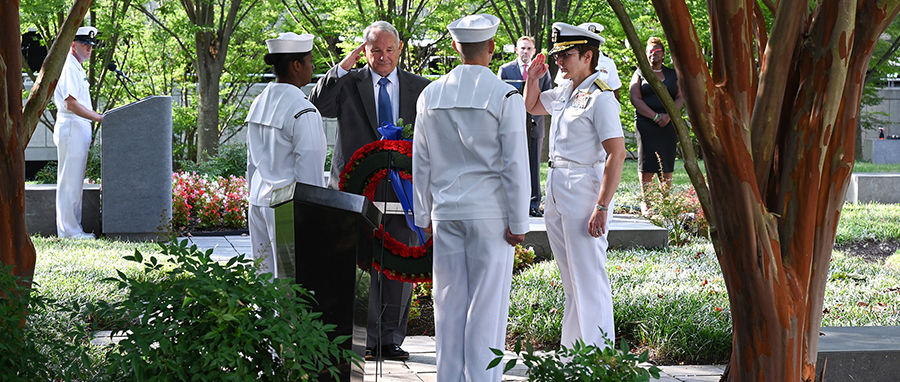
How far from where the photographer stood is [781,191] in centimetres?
345

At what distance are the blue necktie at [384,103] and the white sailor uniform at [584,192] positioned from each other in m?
1.32

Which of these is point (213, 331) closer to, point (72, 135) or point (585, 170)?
point (585, 170)

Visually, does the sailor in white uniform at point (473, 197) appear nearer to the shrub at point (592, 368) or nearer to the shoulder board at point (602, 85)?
the shoulder board at point (602, 85)

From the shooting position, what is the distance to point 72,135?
9.55 metres

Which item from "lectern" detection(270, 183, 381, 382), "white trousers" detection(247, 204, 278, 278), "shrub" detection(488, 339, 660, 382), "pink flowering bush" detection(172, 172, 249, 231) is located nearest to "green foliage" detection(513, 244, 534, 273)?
"white trousers" detection(247, 204, 278, 278)

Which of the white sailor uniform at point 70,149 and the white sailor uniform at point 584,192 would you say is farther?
the white sailor uniform at point 70,149

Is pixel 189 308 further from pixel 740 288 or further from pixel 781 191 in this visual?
pixel 781 191

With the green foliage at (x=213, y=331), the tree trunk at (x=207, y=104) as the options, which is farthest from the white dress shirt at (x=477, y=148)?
the tree trunk at (x=207, y=104)

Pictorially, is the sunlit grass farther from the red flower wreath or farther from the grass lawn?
the red flower wreath

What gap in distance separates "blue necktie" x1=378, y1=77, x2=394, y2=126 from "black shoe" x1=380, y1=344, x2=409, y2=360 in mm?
1495

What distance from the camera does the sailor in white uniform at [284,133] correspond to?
4848mm

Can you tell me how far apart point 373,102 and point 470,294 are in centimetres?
189

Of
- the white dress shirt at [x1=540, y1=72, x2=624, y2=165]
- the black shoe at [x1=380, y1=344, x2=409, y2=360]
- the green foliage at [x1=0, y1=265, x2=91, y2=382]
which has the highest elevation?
the white dress shirt at [x1=540, y1=72, x2=624, y2=165]

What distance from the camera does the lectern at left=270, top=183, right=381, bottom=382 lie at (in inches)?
145
